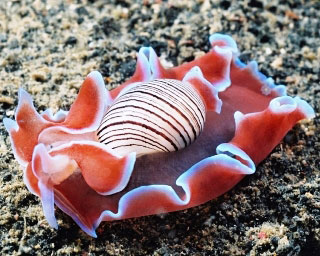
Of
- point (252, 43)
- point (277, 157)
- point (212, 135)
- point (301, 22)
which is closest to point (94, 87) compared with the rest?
point (212, 135)

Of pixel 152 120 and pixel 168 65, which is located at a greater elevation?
pixel 152 120

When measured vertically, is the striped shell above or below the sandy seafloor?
above

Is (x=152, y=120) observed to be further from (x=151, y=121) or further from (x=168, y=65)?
(x=168, y=65)

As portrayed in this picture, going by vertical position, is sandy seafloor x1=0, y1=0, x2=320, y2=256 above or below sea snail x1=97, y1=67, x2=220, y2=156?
below

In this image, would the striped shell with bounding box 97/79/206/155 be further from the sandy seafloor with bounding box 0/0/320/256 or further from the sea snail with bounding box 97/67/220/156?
the sandy seafloor with bounding box 0/0/320/256

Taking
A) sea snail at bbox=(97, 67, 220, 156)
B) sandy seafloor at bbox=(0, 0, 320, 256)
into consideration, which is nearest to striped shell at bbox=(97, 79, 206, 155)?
sea snail at bbox=(97, 67, 220, 156)

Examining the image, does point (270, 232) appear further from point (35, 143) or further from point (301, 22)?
point (301, 22)

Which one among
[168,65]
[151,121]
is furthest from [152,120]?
[168,65]
